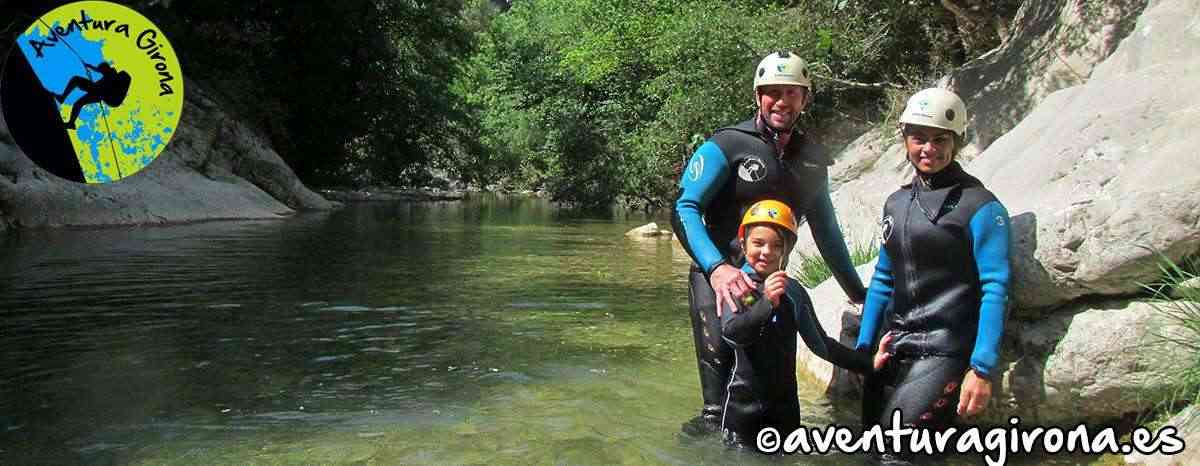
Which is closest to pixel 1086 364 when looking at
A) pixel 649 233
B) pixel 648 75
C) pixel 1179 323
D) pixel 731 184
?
pixel 1179 323

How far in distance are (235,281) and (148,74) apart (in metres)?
10.8

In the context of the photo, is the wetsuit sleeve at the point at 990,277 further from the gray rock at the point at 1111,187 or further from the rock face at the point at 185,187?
the rock face at the point at 185,187

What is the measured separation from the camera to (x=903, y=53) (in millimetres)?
16656

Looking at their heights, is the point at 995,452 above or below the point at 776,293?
below

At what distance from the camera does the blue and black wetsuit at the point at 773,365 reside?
4359 mm

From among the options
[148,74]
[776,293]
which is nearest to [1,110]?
[148,74]

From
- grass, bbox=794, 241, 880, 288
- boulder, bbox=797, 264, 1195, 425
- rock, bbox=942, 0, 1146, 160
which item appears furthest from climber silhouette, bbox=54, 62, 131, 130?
boulder, bbox=797, 264, 1195, 425

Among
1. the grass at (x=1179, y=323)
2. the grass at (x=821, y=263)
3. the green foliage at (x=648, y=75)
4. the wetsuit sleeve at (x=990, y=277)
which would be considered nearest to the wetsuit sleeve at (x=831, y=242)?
the wetsuit sleeve at (x=990, y=277)

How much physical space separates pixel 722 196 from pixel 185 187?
62.0ft

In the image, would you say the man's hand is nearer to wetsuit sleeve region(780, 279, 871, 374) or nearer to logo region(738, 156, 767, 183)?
wetsuit sleeve region(780, 279, 871, 374)

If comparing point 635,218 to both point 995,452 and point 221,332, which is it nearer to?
point 221,332

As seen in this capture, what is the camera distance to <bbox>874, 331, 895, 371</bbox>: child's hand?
14.5 feet

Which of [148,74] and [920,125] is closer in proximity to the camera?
[920,125]

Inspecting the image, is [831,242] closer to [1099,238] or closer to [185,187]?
[1099,238]
